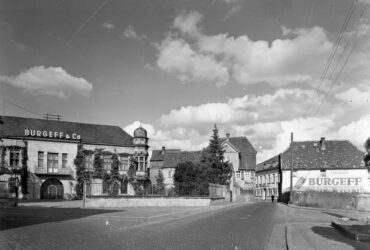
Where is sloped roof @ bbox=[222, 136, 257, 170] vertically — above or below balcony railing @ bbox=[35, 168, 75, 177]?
above

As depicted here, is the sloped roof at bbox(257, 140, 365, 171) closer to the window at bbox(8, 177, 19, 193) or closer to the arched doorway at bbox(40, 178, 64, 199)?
the arched doorway at bbox(40, 178, 64, 199)

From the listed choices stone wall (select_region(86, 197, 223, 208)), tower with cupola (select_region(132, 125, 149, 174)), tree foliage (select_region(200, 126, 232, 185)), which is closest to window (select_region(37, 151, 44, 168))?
tower with cupola (select_region(132, 125, 149, 174))

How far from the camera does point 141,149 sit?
55969mm

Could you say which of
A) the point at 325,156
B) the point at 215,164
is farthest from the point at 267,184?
the point at 215,164

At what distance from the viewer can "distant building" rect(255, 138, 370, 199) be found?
65.2 m

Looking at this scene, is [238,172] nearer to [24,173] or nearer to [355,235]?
[24,173]

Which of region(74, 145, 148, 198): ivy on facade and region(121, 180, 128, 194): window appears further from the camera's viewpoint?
region(121, 180, 128, 194): window

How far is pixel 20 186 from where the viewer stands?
152ft

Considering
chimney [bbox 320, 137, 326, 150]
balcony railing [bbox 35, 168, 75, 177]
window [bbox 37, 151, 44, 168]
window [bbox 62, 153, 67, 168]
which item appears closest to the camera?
balcony railing [bbox 35, 168, 75, 177]

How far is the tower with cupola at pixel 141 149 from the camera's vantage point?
55.5 m

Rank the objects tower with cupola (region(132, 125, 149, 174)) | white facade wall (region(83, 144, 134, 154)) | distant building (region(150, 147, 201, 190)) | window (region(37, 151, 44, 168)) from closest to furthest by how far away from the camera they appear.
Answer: window (region(37, 151, 44, 168)) < white facade wall (region(83, 144, 134, 154)) < tower with cupola (region(132, 125, 149, 174)) < distant building (region(150, 147, 201, 190))

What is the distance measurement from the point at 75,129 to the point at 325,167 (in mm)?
40701

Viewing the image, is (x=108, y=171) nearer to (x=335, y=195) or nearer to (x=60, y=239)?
(x=335, y=195)

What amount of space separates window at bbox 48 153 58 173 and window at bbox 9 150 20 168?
3807 mm
